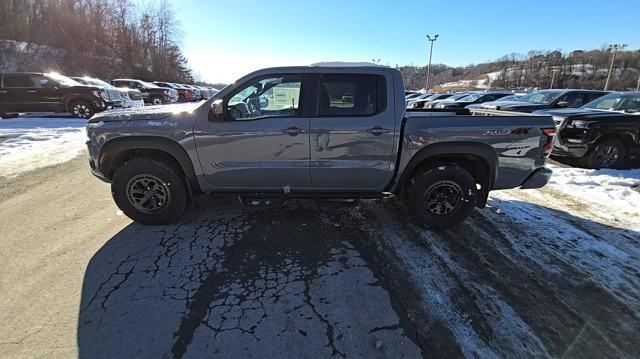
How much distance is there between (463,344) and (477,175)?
7.89ft

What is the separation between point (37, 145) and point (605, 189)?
38.7 feet

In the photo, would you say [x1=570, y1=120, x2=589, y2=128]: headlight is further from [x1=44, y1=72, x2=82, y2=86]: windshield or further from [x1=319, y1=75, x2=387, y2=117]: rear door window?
[x1=44, y1=72, x2=82, y2=86]: windshield

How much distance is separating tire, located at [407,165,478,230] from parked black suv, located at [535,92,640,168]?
4652mm

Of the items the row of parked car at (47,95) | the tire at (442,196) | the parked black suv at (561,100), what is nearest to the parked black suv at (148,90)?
the row of parked car at (47,95)

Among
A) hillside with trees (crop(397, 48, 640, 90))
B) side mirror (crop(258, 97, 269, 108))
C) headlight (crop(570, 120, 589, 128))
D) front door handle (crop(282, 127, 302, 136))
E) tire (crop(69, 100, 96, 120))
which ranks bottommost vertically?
tire (crop(69, 100, 96, 120))

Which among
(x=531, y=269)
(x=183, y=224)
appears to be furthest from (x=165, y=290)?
(x=531, y=269)

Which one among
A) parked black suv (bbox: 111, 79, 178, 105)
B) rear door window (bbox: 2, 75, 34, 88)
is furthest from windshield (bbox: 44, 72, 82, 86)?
parked black suv (bbox: 111, 79, 178, 105)

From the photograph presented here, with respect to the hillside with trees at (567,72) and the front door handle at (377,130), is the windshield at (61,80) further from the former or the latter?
the hillside with trees at (567,72)

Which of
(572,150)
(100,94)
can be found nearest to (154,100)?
(100,94)

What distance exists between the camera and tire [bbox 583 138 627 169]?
7103mm

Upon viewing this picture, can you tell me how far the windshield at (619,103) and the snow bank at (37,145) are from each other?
12665mm

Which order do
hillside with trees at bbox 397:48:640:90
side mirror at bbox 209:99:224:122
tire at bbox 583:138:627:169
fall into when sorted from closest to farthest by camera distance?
side mirror at bbox 209:99:224:122 → tire at bbox 583:138:627:169 → hillside with trees at bbox 397:48:640:90

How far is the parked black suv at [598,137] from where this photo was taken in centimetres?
700

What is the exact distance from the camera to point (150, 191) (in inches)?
160
